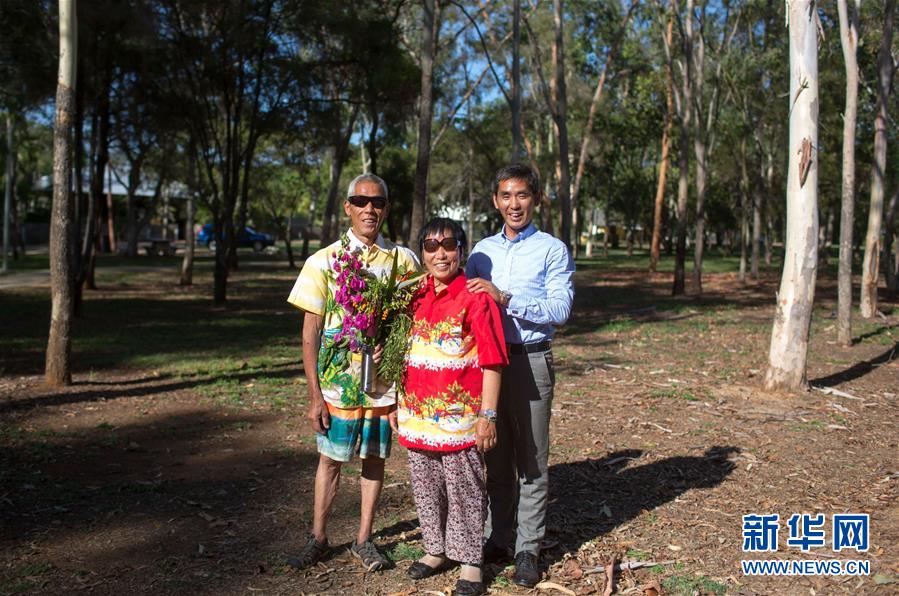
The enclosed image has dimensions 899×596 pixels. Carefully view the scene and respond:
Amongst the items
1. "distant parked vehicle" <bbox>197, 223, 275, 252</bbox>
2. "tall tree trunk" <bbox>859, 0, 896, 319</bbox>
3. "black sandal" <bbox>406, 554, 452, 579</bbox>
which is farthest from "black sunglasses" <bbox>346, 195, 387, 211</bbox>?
"distant parked vehicle" <bbox>197, 223, 275, 252</bbox>

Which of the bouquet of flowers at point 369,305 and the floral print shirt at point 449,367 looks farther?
the bouquet of flowers at point 369,305

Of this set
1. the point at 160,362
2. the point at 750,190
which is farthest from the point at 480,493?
the point at 750,190

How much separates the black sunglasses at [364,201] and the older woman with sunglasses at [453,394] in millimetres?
350

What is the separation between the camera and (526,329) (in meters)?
4.16

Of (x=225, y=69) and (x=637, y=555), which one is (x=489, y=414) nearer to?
(x=637, y=555)

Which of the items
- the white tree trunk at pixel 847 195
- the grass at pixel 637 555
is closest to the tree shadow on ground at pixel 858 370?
the white tree trunk at pixel 847 195

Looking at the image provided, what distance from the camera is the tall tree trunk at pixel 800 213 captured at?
28.4 ft

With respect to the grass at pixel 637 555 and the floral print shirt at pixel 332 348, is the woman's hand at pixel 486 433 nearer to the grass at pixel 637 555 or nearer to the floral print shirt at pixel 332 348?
the floral print shirt at pixel 332 348

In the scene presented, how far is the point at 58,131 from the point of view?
8.80 m

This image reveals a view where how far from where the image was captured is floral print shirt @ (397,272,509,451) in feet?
12.8

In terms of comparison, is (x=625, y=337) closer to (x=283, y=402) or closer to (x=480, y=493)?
(x=283, y=402)

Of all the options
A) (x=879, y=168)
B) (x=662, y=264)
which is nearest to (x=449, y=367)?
(x=879, y=168)

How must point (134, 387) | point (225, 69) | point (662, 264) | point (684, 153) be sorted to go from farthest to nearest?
point (662, 264) < point (684, 153) < point (225, 69) < point (134, 387)

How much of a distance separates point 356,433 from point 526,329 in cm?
105
